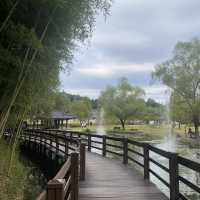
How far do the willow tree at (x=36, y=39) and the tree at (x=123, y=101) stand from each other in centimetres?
4081

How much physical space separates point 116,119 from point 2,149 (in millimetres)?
41886

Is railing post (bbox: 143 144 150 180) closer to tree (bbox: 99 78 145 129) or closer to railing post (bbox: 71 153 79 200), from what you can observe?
railing post (bbox: 71 153 79 200)

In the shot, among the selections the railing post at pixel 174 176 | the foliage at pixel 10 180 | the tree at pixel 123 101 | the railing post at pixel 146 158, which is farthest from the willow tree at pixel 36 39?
the tree at pixel 123 101

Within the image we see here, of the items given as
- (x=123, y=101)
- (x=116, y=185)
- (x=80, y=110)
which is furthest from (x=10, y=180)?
(x=80, y=110)

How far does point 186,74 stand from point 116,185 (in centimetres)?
2585

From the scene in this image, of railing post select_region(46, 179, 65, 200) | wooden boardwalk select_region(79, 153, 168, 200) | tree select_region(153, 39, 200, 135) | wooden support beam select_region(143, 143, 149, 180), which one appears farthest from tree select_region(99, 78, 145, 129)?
railing post select_region(46, 179, 65, 200)

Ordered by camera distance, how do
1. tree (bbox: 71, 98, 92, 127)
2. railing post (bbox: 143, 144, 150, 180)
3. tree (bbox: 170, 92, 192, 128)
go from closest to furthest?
1. railing post (bbox: 143, 144, 150, 180)
2. tree (bbox: 170, 92, 192, 128)
3. tree (bbox: 71, 98, 92, 127)

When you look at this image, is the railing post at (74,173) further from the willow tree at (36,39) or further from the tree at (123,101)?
the tree at (123,101)

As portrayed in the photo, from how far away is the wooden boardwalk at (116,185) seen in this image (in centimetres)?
556

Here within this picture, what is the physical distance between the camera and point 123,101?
48281 millimetres

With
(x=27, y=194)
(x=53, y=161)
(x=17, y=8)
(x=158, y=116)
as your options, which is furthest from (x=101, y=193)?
(x=158, y=116)

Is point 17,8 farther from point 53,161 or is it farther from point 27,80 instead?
point 53,161

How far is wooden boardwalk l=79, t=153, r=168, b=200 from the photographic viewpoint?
18.2 feet

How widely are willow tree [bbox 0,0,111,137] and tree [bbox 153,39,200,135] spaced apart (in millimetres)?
24926
